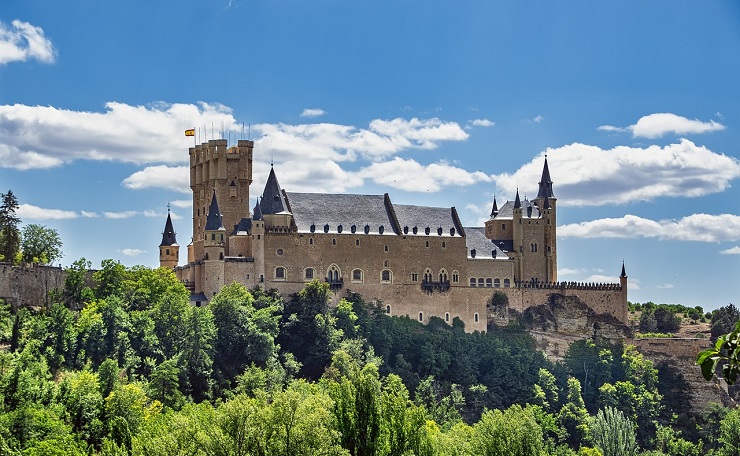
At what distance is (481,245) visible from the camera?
92.9 meters

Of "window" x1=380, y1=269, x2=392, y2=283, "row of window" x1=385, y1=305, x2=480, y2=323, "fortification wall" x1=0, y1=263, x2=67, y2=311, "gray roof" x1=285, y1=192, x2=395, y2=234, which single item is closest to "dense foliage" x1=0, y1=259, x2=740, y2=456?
"row of window" x1=385, y1=305, x2=480, y2=323

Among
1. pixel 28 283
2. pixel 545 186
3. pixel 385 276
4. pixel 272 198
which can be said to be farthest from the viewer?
pixel 545 186

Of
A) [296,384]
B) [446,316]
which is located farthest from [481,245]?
[296,384]

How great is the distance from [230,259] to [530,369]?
2615cm

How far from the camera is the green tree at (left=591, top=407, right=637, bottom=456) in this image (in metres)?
76.6

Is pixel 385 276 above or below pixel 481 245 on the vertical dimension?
below

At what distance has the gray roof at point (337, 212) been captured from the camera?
86312 millimetres

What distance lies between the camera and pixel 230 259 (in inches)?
3243

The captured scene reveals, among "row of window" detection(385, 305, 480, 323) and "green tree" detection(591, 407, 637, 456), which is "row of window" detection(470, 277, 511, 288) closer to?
"row of window" detection(385, 305, 480, 323)

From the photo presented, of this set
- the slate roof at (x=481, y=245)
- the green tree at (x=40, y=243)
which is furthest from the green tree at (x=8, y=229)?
the slate roof at (x=481, y=245)

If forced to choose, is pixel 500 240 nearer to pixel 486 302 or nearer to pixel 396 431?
pixel 486 302

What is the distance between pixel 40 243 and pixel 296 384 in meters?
34.3

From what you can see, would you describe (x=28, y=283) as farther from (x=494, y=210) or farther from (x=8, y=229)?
(x=494, y=210)

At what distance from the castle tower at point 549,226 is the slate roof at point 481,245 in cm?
332
